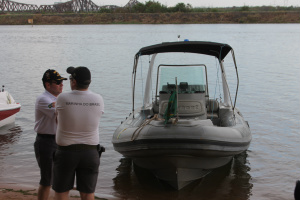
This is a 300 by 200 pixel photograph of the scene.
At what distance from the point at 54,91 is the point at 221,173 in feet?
11.8

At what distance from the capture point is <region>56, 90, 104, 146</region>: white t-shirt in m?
3.32

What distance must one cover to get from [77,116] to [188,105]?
3.40m

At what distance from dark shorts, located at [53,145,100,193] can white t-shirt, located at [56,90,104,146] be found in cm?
8

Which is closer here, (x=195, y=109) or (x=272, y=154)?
(x=195, y=109)

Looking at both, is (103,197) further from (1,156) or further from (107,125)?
(107,125)

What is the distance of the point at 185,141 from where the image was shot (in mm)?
5160

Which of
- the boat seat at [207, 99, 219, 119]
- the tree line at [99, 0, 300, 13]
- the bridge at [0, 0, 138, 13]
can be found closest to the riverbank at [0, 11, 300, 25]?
the tree line at [99, 0, 300, 13]

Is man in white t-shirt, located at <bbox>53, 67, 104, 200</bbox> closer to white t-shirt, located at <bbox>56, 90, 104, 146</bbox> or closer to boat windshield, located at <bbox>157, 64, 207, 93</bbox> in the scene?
white t-shirt, located at <bbox>56, 90, 104, 146</bbox>

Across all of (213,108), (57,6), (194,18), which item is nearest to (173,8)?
(194,18)

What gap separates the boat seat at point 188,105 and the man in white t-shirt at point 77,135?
10.3 feet

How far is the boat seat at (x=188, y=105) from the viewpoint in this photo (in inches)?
256

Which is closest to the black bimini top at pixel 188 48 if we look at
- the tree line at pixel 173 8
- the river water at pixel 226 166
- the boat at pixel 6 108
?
the river water at pixel 226 166

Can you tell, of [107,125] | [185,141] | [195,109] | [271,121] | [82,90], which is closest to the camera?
[82,90]

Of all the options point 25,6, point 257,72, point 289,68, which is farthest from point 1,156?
point 25,6
